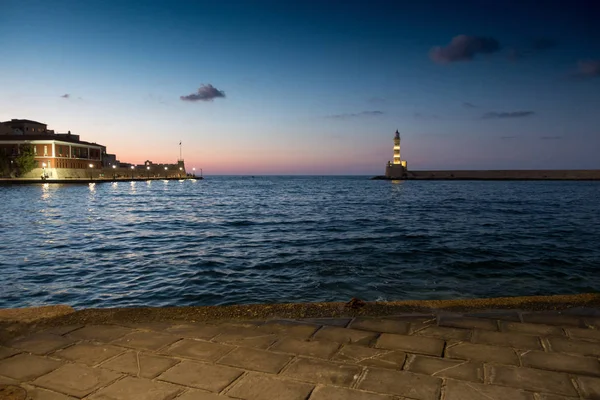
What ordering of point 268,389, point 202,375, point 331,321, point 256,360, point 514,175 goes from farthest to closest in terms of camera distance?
point 514,175
point 331,321
point 256,360
point 202,375
point 268,389

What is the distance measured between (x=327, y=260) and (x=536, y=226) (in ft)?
60.9

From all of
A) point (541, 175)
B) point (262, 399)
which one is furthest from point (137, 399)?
point (541, 175)

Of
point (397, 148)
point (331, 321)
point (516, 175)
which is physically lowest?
point (331, 321)

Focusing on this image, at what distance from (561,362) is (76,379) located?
4917mm

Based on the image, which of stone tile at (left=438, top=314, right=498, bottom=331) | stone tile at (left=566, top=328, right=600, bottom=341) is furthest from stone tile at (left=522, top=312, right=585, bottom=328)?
stone tile at (left=438, top=314, right=498, bottom=331)

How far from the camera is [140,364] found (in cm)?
381

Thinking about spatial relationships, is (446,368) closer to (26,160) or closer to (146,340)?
(146,340)

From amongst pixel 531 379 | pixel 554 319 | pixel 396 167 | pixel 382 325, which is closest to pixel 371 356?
pixel 382 325

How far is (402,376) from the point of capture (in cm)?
352

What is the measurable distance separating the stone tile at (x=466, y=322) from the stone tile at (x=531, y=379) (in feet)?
3.64

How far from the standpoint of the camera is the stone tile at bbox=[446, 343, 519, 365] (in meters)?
3.85

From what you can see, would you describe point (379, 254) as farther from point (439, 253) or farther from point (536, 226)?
point (536, 226)

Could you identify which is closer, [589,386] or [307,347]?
[589,386]

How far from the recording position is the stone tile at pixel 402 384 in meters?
3.21
